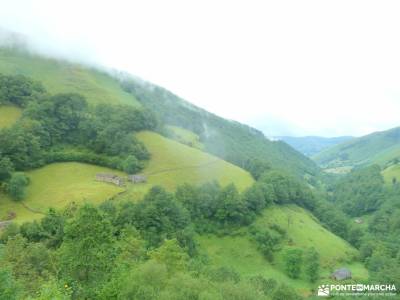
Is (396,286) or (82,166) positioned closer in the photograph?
(396,286)

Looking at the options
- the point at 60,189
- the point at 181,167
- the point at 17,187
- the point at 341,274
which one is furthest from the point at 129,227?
the point at 341,274

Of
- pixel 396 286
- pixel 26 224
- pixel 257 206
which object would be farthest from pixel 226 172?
pixel 26 224

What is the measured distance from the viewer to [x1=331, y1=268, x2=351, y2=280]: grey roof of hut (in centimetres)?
7621

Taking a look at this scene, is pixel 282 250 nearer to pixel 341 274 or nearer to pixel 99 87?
pixel 341 274

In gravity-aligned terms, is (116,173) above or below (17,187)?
above

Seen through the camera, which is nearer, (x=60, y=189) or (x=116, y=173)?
(x=60, y=189)

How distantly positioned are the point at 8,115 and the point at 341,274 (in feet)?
307

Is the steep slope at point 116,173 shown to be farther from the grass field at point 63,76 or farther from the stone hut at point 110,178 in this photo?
the grass field at point 63,76

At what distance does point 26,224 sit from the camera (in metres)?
58.9

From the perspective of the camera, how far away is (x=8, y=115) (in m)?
102

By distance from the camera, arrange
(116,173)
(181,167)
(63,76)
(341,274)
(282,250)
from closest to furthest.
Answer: (341,274) → (282,250) → (116,173) → (181,167) → (63,76)

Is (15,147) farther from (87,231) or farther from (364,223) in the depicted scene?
(364,223)

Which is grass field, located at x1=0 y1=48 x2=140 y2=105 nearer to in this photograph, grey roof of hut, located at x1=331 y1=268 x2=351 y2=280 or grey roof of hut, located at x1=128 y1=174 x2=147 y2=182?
grey roof of hut, located at x1=128 y1=174 x2=147 y2=182

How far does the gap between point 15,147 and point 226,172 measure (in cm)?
5669
